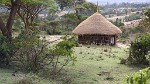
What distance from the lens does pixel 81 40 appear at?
22.3 m

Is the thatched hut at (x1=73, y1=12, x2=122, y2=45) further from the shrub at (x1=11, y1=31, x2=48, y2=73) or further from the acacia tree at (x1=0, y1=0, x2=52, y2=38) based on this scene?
the shrub at (x1=11, y1=31, x2=48, y2=73)

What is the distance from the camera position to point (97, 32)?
20.9 m

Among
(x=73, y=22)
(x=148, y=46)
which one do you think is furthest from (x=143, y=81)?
(x=73, y=22)

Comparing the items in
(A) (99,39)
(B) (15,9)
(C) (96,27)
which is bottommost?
A: (A) (99,39)

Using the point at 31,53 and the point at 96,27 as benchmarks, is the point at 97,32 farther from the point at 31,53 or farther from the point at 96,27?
the point at 31,53

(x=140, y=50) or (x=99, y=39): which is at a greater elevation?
(x=140, y=50)

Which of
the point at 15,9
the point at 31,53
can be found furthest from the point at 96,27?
the point at 31,53

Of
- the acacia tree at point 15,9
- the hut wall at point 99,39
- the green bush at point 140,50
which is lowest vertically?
the hut wall at point 99,39

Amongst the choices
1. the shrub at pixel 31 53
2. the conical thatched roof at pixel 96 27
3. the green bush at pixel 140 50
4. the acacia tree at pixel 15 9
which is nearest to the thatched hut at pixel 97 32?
the conical thatched roof at pixel 96 27

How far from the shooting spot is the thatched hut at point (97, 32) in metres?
21.0

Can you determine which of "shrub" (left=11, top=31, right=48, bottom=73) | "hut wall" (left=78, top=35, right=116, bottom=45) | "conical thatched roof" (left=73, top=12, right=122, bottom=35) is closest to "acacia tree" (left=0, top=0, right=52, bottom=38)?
"shrub" (left=11, top=31, right=48, bottom=73)

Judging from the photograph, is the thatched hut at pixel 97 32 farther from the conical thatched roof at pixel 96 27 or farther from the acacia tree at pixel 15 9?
the acacia tree at pixel 15 9

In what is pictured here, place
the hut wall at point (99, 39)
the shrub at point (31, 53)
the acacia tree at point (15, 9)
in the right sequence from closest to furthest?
the shrub at point (31, 53)
the acacia tree at point (15, 9)
the hut wall at point (99, 39)

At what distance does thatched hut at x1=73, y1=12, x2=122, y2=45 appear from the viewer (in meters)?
21.0
